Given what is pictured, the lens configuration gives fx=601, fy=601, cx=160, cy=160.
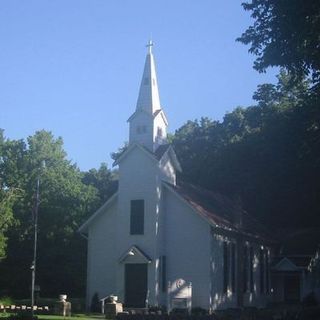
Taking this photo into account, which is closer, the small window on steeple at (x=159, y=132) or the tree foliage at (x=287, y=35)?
the tree foliage at (x=287, y=35)

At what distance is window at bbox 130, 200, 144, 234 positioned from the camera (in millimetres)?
40500

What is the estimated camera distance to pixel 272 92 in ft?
196

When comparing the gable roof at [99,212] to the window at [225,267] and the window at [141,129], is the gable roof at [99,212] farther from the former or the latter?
the window at [225,267]

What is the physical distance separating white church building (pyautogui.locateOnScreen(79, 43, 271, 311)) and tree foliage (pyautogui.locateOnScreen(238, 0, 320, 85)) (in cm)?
1304

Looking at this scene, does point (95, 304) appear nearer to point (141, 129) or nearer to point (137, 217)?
point (137, 217)

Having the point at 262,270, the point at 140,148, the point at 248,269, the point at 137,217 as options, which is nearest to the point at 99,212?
the point at 137,217

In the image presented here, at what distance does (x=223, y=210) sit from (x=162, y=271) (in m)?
9.45

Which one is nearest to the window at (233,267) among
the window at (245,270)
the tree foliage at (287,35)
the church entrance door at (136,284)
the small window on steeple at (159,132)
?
the window at (245,270)

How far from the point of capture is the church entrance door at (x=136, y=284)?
39.1m

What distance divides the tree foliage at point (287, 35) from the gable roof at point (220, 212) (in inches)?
510

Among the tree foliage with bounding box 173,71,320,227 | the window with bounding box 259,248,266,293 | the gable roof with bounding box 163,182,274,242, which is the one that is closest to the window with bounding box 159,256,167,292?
the gable roof with bounding box 163,182,274,242

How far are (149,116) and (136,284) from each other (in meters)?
11.7

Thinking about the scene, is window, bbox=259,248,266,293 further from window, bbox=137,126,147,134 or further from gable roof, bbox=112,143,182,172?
window, bbox=137,126,147,134

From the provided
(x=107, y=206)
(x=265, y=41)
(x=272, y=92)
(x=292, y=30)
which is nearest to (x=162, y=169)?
(x=107, y=206)
